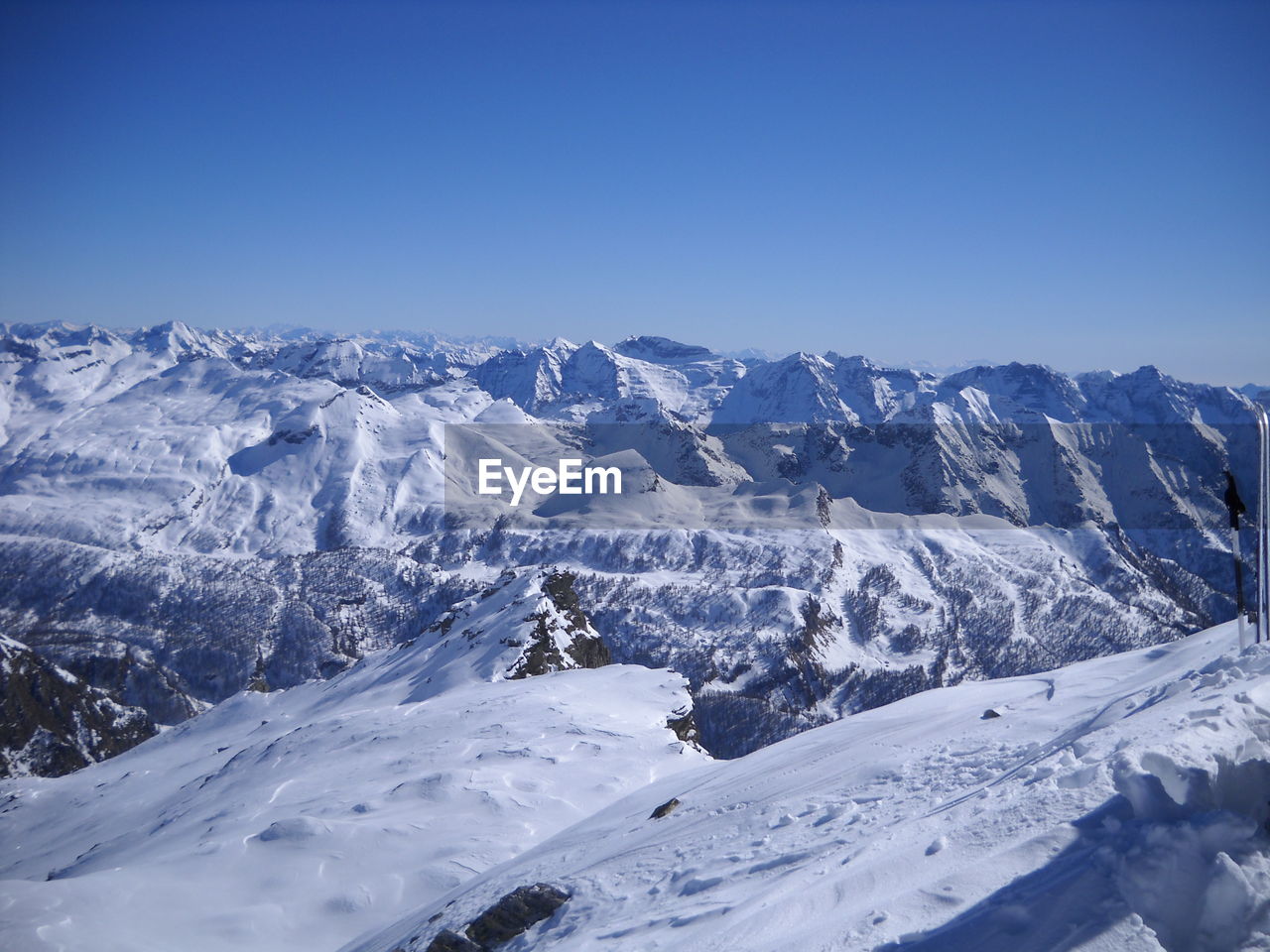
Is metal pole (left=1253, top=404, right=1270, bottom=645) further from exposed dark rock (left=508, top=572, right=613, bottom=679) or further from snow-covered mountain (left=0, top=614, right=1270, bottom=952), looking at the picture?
exposed dark rock (left=508, top=572, right=613, bottom=679)

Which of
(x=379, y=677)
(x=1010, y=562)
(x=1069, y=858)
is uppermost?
(x=1069, y=858)

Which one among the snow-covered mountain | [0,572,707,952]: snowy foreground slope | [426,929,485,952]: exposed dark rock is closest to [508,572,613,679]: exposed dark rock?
[0,572,707,952]: snowy foreground slope

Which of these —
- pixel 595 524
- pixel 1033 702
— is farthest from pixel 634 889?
pixel 595 524

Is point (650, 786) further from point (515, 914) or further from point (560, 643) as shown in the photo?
point (560, 643)

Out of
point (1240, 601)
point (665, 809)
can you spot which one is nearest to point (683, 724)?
point (665, 809)

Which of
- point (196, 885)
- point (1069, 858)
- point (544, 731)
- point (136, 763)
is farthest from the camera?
point (136, 763)

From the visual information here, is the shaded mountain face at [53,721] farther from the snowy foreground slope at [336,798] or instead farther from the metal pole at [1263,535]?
the metal pole at [1263,535]

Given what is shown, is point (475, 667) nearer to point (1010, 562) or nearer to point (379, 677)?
point (379, 677)
